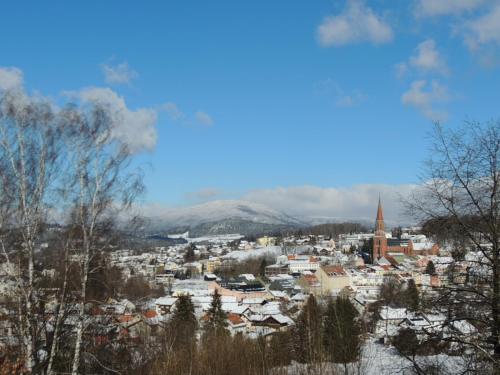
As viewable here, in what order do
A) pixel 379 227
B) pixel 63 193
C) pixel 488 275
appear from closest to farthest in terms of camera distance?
pixel 488 275
pixel 63 193
pixel 379 227

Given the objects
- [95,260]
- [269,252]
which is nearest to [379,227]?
[269,252]

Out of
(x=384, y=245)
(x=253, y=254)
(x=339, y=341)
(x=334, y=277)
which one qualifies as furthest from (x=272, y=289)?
(x=339, y=341)

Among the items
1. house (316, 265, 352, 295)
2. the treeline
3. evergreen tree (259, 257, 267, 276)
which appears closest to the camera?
the treeline

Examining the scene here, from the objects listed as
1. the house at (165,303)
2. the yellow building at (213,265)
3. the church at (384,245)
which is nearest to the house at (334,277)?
the church at (384,245)

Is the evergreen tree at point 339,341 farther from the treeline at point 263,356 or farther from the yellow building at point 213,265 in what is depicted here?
the yellow building at point 213,265

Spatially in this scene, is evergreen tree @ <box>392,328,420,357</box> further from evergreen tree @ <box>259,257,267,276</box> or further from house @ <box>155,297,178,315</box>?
evergreen tree @ <box>259,257,267,276</box>

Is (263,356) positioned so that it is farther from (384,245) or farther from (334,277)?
(384,245)

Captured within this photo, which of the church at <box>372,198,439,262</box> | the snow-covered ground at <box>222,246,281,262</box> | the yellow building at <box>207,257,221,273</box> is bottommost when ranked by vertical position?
the yellow building at <box>207,257,221,273</box>

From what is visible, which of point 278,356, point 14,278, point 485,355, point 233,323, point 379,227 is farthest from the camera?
point 379,227

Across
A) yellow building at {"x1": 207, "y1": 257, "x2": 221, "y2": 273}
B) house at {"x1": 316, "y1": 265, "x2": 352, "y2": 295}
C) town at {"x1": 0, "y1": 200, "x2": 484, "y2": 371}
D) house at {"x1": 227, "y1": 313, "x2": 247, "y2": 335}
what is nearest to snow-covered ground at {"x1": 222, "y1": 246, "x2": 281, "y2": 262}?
town at {"x1": 0, "y1": 200, "x2": 484, "y2": 371}

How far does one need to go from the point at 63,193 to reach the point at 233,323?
2661 centimetres

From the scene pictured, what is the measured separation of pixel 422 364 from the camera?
6668 millimetres

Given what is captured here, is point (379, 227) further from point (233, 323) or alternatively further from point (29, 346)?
point (29, 346)

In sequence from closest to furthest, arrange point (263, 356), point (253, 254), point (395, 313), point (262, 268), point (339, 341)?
point (339, 341) → point (263, 356) → point (395, 313) → point (262, 268) → point (253, 254)
